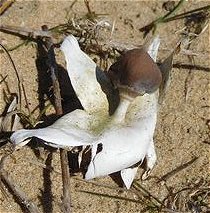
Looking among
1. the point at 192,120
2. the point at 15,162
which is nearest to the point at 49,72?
the point at 15,162

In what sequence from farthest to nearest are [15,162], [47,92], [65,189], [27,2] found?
1. [27,2]
2. [47,92]
3. [15,162]
4. [65,189]

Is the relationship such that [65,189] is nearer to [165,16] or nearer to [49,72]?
[49,72]

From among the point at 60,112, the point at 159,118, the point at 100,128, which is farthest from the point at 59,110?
the point at 159,118

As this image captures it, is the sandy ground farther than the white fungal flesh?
Yes

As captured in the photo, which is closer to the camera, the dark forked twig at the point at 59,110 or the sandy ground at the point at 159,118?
the dark forked twig at the point at 59,110

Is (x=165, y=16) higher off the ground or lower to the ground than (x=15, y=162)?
higher
